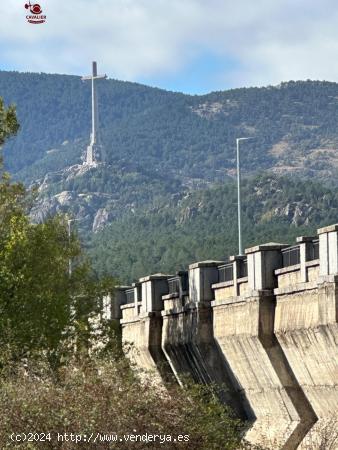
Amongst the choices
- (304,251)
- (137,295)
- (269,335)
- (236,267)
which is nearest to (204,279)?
(236,267)

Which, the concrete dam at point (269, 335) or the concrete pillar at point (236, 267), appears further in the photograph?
the concrete pillar at point (236, 267)

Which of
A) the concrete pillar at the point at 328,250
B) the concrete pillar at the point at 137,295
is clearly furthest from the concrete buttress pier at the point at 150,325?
the concrete pillar at the point at 328,250

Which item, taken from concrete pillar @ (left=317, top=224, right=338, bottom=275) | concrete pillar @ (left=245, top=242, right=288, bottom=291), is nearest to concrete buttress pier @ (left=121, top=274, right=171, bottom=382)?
concrete pillar @ (left=245, top=242, right=288, bottom=291)

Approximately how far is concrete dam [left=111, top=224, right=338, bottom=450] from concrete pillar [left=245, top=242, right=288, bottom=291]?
0.02 meters

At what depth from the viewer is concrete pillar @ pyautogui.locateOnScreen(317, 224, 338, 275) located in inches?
1129

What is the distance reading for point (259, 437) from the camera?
3422 centimetres

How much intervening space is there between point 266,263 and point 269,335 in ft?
5.25

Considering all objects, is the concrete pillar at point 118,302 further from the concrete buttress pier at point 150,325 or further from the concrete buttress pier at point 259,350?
the concrete buttress pier at point 259,350

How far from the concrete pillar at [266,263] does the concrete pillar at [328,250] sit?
346 cm

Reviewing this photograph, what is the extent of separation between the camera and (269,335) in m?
33.1

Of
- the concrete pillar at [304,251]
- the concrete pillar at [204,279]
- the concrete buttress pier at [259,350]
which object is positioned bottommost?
the concrete buttress pier at [259,350]

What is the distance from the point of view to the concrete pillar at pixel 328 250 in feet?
94.0

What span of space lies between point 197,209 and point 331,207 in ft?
55.5

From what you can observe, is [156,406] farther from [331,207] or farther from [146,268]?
[331,207]
